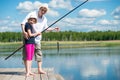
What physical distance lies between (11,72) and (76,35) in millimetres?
92823

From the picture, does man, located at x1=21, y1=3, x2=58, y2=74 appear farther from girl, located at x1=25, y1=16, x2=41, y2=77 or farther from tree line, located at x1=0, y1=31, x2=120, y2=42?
tree line, located at x1=0, y1=31, x2=120, y2=42

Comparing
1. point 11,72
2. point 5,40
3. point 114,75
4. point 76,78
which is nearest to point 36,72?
point 11,72

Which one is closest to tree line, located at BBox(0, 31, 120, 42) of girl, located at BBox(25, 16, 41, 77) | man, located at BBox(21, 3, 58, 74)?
man, located at BBox(21, 3, 58, 74)

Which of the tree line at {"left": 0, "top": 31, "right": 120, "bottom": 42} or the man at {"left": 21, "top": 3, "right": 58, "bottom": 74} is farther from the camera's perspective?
the tree line at {"left": 0, "top": 31, "right": 120, "bottom": 42}

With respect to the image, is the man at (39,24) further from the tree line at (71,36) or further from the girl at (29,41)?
the tree line at (71,36)

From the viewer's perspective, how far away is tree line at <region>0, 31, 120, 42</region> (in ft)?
296

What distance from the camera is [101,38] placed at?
98125 mm

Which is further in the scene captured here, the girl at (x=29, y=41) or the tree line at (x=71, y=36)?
the tree line at (x=71, y=36)

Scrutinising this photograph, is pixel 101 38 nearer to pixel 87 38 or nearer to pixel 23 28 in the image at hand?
pixel 87 38

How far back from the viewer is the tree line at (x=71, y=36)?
90.4 meters

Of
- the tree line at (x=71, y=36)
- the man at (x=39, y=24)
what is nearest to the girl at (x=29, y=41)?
the man at (x=39, y=24)

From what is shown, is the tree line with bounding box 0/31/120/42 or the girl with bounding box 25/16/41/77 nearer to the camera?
the girl with bounding box 25/16/41/77

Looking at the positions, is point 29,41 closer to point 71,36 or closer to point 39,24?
point 39,24

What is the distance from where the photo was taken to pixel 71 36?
326ft
